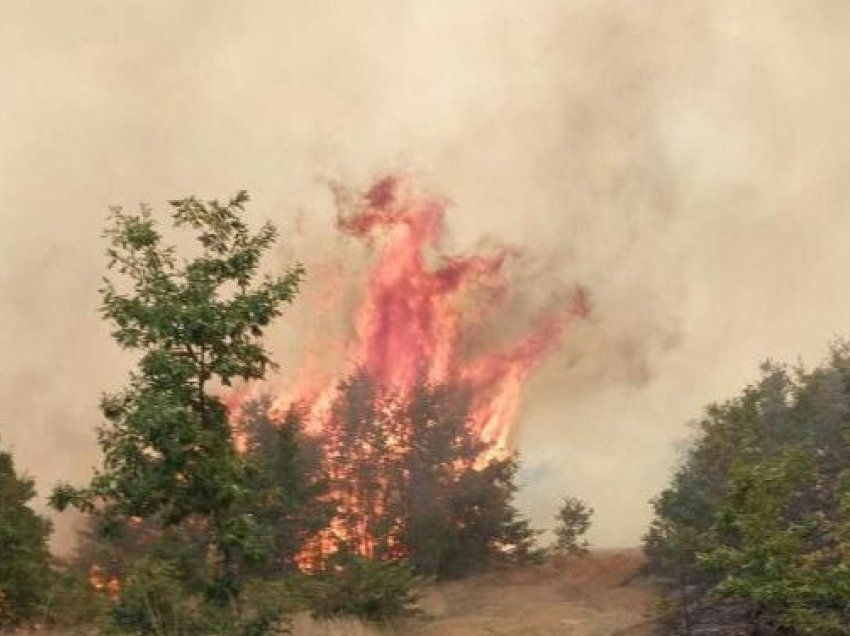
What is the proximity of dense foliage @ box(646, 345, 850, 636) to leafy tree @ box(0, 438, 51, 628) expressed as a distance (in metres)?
17.2

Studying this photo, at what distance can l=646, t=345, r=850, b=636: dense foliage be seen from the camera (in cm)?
1631

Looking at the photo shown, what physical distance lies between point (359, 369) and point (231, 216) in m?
37.1

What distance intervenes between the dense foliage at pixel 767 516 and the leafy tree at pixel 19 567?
17.2 m

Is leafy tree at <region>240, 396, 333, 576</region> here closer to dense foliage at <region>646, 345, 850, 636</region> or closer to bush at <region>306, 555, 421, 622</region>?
bush at <region>306, 555, 421, 622</region>

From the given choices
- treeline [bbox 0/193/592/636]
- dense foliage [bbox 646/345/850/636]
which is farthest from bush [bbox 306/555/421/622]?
dense foliage [bbox 646/345/850/636]

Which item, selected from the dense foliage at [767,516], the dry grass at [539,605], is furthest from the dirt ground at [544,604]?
the dense foliage at [767,516]

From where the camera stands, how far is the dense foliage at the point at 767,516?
16.3 meters

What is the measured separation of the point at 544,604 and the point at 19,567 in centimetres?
1843

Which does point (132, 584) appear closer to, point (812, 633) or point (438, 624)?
point (812, 633)

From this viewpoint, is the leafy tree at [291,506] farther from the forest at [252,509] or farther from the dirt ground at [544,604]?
the dirt ground at [544,604]

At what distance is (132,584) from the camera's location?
630 inches

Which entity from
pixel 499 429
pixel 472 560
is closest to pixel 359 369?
pixel 472 560

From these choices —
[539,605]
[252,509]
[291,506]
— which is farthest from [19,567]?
[539,605]

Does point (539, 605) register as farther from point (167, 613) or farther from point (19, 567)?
point (167, 613)
